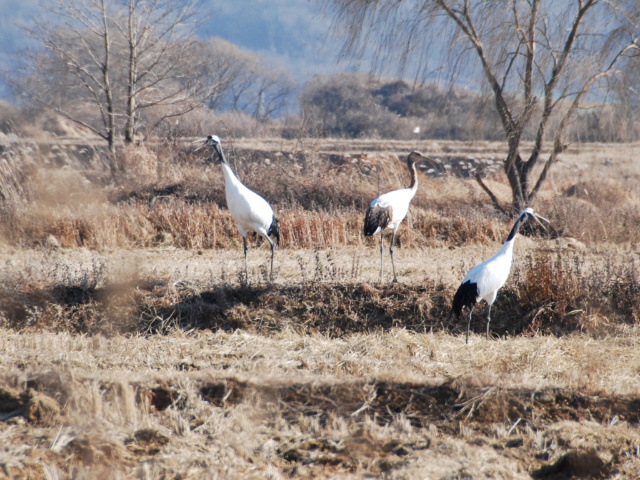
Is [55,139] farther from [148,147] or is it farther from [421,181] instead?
[421,181]

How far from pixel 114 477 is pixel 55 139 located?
24399mm

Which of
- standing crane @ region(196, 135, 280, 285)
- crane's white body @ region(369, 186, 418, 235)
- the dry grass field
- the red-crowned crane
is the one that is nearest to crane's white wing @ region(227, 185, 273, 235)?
standing crane @ region(196, 135, 280, 285)

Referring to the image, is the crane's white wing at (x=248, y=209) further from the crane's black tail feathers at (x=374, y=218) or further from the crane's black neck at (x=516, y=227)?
the crane's black neck at (x=516, y=227)

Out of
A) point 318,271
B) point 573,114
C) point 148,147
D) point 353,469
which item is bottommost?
point 353,469

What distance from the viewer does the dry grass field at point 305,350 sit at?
12.8ft

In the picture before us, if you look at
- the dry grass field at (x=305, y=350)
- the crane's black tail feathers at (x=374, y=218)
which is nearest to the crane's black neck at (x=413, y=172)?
the crane's black tail feathers at (x=374, y=218)

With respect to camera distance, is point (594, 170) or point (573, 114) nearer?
point (573, 114)

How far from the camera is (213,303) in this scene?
7.06 meters

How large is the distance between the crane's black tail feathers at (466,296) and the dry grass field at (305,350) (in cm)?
45

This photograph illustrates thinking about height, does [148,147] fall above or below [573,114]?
below

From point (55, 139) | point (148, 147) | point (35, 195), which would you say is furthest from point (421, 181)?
Result: point (55, 139)

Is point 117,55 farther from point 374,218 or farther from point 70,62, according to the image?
point 374,218

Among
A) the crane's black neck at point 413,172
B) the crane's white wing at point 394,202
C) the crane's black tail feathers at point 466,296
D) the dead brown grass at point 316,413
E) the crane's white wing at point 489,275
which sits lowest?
the dead brown grass at point 316,413

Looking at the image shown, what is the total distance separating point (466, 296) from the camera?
6082mm
